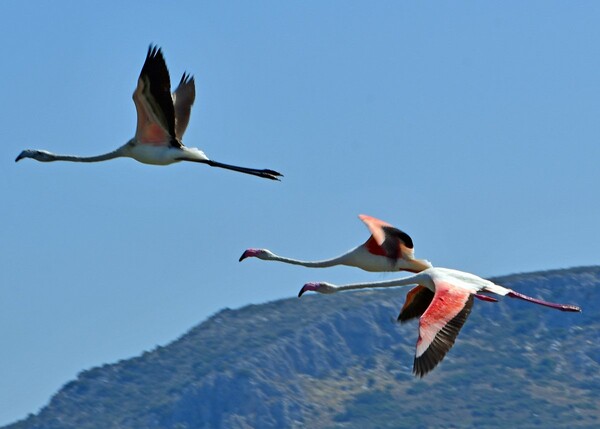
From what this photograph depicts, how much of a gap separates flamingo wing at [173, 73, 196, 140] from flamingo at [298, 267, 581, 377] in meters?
6.50

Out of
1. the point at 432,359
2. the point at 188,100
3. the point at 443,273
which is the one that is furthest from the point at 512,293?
the point at 188,100

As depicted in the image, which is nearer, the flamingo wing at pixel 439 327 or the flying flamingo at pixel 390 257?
the flamingo wing at pixel 439 327

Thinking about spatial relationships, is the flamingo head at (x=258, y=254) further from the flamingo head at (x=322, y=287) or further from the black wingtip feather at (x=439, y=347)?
the black wingtip feather at (x=439, y=347)

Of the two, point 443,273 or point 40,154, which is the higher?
point 40,154

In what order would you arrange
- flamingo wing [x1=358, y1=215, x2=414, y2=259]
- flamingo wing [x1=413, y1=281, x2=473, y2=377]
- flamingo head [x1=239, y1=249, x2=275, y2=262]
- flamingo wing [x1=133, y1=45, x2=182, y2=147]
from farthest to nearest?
flamingo head [x1=239, y1=249, x2=275, y2=262]
flamingo wing [x1=358, y1=215, x2=414, y2=259]
flamingo wing [x1=133, y1=45, x2=182, y2=147]
flamingo wing [x1=413, y1=281, x2=473, y2=377]

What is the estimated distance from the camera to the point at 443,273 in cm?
3291

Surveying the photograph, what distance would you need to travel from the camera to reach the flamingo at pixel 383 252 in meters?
35.4

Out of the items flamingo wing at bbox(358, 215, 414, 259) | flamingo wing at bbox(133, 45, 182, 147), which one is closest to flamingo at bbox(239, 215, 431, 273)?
flamingo wing at bbox(358, 215, 414, 259)

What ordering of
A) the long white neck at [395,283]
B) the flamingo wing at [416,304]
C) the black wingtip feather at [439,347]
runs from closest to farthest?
the black wingtip feather at [439,347]
the long white neck at [395,283]
the flamingo wing at [416,304]

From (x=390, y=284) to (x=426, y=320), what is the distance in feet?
14.7

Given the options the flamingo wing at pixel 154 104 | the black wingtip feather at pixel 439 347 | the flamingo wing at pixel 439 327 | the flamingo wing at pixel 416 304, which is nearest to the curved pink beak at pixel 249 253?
the flamingo wing at pixel 154 104

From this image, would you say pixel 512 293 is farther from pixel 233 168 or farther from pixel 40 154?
pixel 40 154

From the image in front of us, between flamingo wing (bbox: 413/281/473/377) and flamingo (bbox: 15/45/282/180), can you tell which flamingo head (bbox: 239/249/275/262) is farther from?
flamingo wing (bbox: 413/281/473/377)

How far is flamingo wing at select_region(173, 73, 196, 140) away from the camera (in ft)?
129
